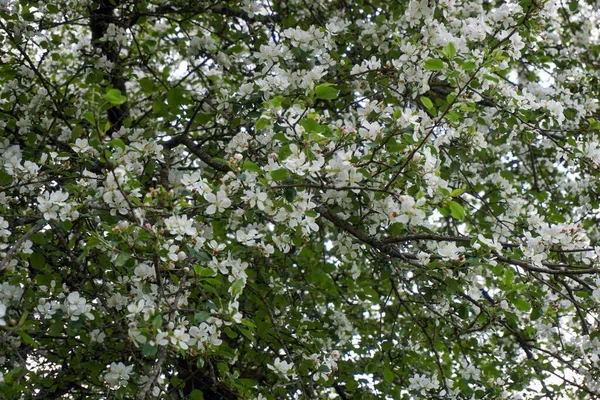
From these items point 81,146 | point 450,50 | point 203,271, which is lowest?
point 203,271

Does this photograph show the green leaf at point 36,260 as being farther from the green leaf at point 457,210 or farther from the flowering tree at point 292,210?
the green leaf at point 457,210

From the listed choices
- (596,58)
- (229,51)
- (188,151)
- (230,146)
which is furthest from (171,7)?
(596,58)

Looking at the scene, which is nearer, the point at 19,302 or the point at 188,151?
the point at 19,302

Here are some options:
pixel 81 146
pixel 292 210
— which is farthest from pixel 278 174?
pixel 81 146

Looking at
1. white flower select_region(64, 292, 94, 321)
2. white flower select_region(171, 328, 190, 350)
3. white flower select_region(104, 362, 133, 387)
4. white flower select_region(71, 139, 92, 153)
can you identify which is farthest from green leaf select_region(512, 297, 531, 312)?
white flower select_region(71, 139, 92, 153)

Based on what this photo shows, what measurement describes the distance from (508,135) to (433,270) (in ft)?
4.68

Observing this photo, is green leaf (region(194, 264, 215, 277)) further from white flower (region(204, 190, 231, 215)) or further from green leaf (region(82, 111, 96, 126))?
green leaf (region(82, 111, 96, 126))

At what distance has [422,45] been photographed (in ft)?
11.2

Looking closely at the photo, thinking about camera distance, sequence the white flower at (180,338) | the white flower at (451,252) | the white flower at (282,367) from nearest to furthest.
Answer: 1. the white flower at (180,338)
2. the white flower at (451,252)
3. the white flower at (282,367)

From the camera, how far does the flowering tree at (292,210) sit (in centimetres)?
280

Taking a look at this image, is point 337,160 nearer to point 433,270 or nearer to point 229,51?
point 433,270

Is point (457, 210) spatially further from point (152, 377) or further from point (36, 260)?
point (36, 260)

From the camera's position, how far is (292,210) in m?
2.84

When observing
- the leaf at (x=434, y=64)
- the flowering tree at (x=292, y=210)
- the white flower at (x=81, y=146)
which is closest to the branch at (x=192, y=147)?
the flowering tree at (x=292, y=210)
